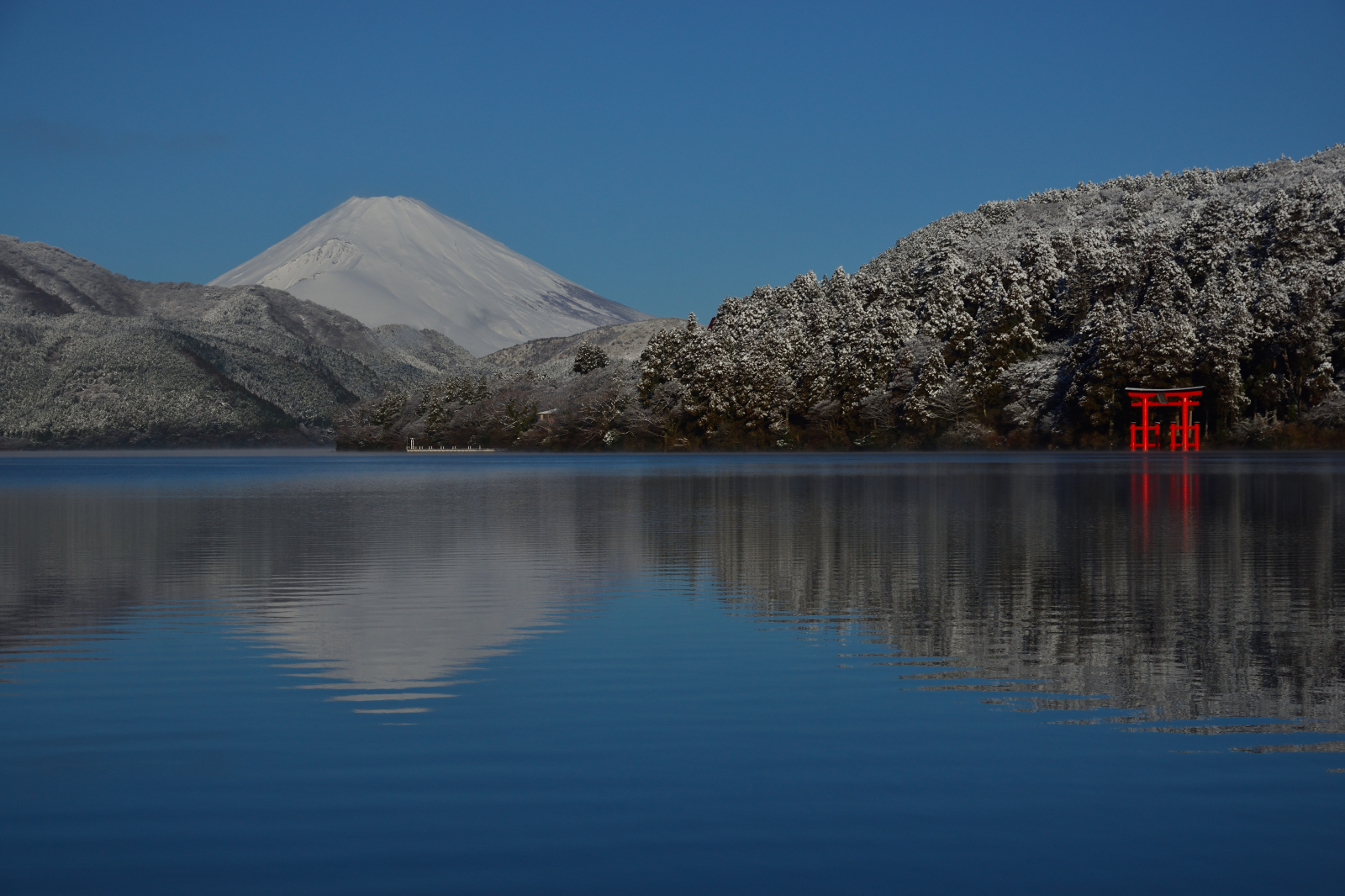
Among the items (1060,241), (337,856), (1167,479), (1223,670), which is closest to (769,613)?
(1223,670)

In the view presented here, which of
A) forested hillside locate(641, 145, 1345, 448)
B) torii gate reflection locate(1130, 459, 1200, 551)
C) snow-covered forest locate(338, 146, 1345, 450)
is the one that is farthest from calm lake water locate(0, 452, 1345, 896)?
forested hillside locate(641, 145, 1345, 448)

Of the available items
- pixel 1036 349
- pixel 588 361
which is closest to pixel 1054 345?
pixel 1036 349

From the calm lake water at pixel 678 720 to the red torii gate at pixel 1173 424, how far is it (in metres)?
79.1

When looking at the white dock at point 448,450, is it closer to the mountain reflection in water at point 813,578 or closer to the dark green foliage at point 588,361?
the dark green foliage at point 588,361

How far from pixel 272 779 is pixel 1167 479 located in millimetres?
57885

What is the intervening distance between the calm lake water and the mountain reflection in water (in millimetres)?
120

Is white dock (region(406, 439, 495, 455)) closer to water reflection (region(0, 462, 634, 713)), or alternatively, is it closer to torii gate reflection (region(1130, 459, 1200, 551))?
torii gate reflection (region(1130, 459, 1200, 551))

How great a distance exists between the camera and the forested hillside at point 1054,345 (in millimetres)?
105938

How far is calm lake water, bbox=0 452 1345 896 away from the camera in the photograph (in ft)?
26.8

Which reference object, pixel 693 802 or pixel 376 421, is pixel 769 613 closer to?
pixel 693 802

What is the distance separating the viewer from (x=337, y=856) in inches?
324

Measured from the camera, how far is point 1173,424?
10506cm

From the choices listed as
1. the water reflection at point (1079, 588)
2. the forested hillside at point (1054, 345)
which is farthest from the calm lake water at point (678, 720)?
the forested hillside at point (1054, 345)

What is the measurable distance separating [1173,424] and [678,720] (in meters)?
100
